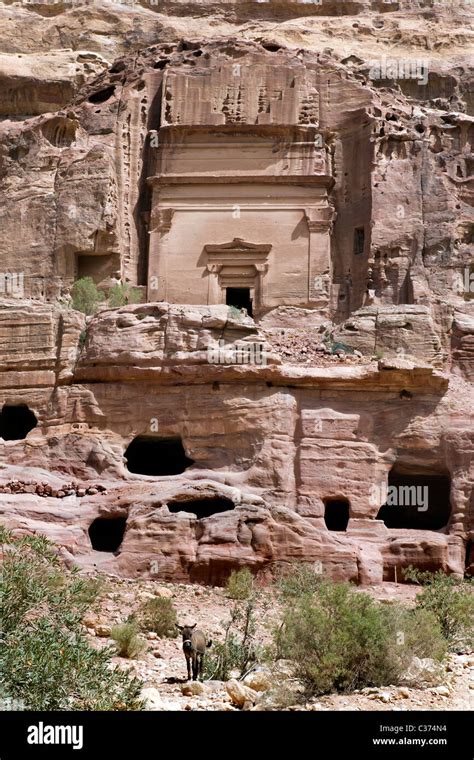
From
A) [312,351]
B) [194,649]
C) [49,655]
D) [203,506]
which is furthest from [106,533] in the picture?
[49,655]

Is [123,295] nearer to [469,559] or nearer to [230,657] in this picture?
[469,559]

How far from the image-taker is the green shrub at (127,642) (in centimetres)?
1966

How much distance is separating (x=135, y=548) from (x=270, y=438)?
16.6 ft

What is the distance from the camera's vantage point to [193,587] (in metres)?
26.0

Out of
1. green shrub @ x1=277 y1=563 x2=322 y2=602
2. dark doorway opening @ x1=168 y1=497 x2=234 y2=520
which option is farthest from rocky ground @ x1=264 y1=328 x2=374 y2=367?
green shrub @ x1=277 y1=563 x2=322 y2=602

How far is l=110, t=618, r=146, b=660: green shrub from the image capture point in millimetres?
19656

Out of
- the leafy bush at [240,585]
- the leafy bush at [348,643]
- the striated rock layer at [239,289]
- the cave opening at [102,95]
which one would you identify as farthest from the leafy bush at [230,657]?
the cave opening at [102,95]

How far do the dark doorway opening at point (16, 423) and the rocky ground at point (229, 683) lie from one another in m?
11.4

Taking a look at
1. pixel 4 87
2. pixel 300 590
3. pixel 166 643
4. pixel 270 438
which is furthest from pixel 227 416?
pixel 4 87

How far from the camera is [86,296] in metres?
37.6

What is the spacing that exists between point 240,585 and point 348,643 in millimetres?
6871

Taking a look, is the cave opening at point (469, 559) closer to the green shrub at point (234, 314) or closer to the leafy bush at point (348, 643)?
the green shrub at point (234, 314)

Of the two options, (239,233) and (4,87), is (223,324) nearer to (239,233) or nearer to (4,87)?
(239,233)

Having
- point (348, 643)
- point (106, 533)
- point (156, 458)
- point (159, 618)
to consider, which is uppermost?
point (156, 458)
